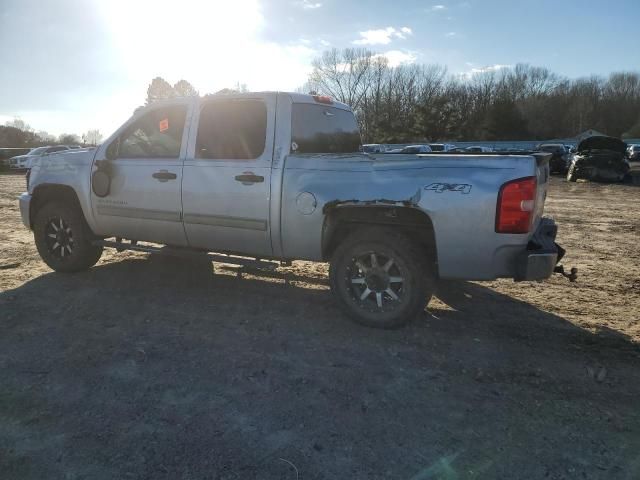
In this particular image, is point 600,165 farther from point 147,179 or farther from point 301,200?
point 147,179

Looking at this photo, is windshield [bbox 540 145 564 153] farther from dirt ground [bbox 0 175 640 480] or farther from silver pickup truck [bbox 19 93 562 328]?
silver pickup truck [bbox 19 93 562 328]

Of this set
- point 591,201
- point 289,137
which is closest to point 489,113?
point 591,201

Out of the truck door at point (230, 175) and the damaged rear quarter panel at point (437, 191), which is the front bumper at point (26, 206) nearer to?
the truck door at point (230, 175)

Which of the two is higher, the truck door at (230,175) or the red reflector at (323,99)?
the red reflector at (323,99)

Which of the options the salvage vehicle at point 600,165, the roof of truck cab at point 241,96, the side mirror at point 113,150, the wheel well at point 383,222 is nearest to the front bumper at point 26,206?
the side mirror at point 113,150

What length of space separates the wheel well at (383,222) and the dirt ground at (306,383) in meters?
0.78

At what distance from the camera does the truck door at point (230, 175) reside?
4.46 m

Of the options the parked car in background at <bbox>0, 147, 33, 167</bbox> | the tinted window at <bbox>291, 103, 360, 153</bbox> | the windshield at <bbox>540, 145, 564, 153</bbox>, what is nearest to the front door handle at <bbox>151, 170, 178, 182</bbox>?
the tinted window at <bbox>291, 103, 360, 153</bbox>

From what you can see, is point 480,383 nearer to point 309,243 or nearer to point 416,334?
point 416,334

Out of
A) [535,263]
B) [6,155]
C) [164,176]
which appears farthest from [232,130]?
[6,155]

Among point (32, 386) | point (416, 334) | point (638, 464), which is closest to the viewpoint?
point (638, 464)

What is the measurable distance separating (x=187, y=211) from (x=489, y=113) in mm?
70350

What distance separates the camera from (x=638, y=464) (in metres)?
2.39

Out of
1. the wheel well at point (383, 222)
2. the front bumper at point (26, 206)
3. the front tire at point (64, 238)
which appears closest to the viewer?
the wheel well at point (383, 222)
